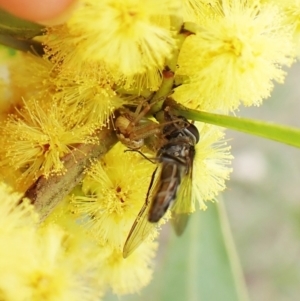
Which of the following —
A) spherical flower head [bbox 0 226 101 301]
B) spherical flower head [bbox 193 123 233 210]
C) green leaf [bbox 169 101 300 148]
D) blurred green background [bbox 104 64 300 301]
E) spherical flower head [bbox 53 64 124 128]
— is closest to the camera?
spherical flower head [bbox 0 226 101 301]

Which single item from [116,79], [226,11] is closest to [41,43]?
[116,79]

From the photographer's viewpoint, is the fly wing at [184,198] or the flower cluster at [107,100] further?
the fly wing at [184,198]

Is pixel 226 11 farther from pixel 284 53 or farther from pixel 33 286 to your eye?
pixel 33 286

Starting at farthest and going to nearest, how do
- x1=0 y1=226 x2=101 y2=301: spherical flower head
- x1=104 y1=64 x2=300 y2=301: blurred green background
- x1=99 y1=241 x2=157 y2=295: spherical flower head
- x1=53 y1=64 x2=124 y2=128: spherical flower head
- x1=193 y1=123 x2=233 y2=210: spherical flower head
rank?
x1=104 y1=64 x2=300 y2=301: blurred green background, x1=99 y1=241 x2=157 y2=295: spherical flower head, x1=193 y1=123 x2=233 y2=210: spherical flower head, x1=53 y1=64 x2=124 y2=128: spherical flower head, x1=0 y1=226 x2=101 y2=301: spherical flower head

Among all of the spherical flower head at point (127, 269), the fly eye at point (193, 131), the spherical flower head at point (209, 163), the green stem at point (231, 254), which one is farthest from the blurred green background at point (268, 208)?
the fly eye at point (193, 131)

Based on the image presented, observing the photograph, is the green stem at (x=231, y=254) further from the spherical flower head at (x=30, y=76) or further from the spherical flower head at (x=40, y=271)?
the spherical flower head at (x=40, y=271)

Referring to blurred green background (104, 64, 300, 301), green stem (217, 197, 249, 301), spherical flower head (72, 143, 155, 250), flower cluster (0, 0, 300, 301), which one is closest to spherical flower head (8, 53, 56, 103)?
flower cluster (0, 0, 300, 301)

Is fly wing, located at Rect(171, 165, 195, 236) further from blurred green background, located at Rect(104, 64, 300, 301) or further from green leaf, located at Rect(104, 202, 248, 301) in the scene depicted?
blurred green background, located at Rect(104, 64, 300, 301)
